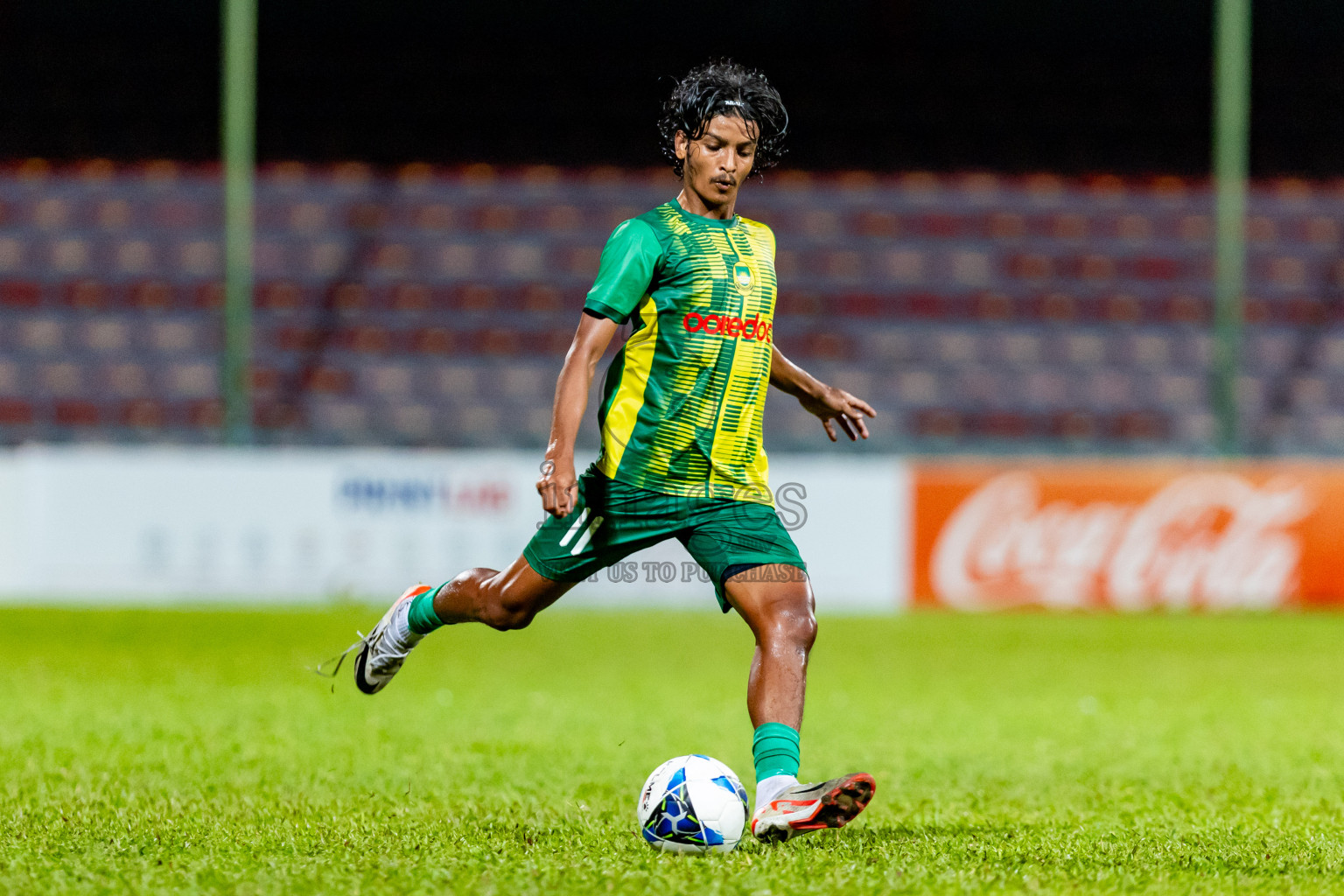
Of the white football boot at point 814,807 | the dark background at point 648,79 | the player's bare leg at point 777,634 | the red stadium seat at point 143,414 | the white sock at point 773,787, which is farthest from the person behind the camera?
the dark background at point 648,79

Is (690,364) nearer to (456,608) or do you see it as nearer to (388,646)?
(456,608)

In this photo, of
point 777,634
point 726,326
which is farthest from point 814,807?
point 726,326

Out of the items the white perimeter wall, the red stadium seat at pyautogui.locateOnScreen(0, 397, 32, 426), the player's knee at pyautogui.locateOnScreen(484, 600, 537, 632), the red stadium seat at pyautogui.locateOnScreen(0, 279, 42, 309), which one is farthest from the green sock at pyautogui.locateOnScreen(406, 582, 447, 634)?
the red stadium seat at pyautogui.locateOnScreen(0, 279, 42, 309)

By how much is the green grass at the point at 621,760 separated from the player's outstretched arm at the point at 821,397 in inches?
38.4

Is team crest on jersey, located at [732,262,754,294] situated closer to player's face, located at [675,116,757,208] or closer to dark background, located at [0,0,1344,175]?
player's face, located at [675,116,757,208]

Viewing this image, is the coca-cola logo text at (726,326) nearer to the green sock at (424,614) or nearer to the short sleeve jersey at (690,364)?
the short sleeve jersey at (690,364)

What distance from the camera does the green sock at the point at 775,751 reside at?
3379mm

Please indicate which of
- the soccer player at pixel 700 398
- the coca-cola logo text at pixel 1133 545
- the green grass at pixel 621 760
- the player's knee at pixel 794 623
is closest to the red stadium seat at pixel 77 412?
the green grass at pixel 621 760

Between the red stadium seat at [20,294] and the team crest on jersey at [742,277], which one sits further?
the red stadium seat at [20,294]

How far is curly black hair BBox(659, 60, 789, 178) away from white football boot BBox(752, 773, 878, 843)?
1451mm

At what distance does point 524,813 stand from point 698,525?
0.81 m

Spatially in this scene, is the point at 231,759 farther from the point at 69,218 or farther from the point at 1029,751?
the point at 69,218

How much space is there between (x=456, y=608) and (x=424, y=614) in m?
0.15

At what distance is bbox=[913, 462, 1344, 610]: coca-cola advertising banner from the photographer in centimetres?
1024
